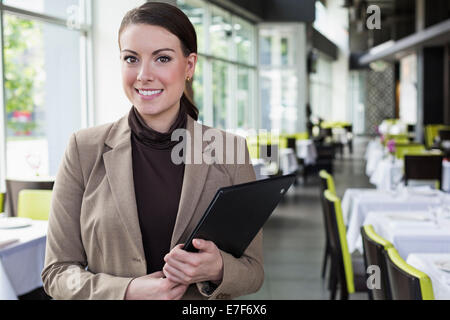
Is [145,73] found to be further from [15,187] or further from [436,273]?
[15,187]

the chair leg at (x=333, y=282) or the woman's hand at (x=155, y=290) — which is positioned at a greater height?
the woman's hand at (x=155, y=290)

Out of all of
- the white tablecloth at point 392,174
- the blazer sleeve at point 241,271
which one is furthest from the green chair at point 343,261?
the white tablecloth at point 392,174

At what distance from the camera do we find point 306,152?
12.2 meters

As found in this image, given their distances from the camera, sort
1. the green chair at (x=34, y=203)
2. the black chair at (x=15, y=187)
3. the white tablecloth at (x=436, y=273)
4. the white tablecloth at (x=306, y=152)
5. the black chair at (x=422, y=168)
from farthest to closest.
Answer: the white tablecloth at (x=306, y=152) < the black chair at (x=422, y=168) < the black chair at (x=15, y=187) < the green chair at (x=34, y=203) < the white tablecloth at (x=436, y=273)

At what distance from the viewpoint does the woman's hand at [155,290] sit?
1.10 metres

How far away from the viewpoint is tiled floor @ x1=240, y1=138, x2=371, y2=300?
4395 mm

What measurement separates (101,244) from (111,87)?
4.43 metres

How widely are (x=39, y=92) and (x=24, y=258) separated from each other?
2885 millimetres

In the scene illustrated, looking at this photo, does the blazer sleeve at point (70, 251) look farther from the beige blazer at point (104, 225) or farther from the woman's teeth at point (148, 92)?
the woman's teeth at point (148, 92)

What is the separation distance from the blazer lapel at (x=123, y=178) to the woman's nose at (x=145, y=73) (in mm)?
149

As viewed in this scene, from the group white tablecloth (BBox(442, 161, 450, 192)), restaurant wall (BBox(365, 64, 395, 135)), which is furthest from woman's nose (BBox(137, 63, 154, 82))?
restaurant wall (BBox(365, 64, 395, 135))

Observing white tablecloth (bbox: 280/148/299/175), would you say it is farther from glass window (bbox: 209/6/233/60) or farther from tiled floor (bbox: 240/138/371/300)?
glass window (bbox: 209/6/233/60)

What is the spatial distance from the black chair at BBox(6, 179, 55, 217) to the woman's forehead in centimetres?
322
